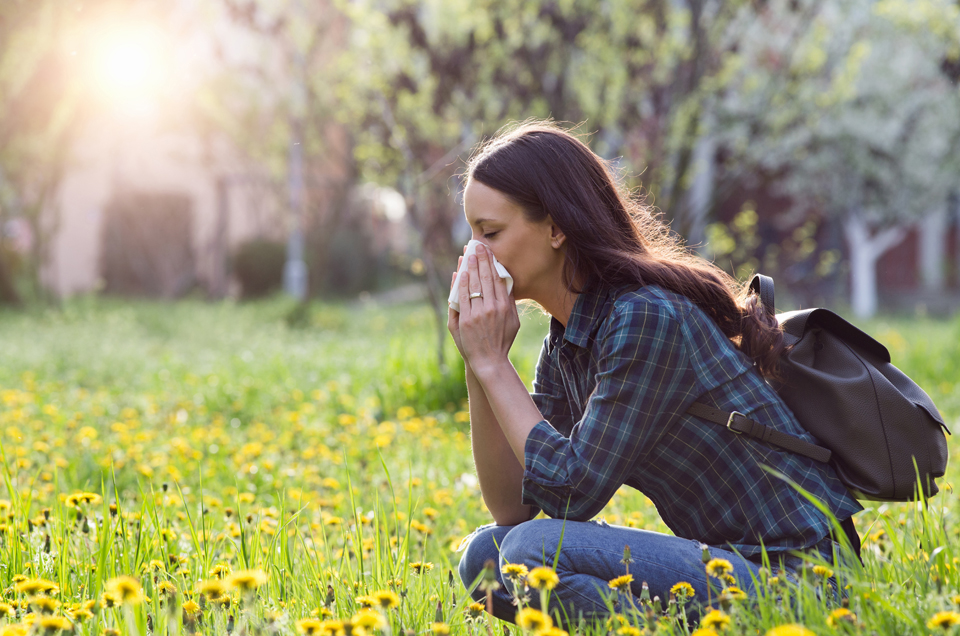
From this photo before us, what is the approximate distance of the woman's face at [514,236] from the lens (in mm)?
1977

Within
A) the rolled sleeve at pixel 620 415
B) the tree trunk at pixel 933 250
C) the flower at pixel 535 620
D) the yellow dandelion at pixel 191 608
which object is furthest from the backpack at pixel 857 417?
the tree trunk at pixel 933 250

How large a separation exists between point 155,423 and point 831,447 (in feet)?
12.8

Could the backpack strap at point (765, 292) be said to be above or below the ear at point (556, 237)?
below

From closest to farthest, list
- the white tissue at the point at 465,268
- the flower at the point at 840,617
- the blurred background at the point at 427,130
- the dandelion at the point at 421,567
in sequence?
the flower at the point at 840,617 < the dandelion at the point at 421,567 < the white tissue at the point at 465,268 < the blurred background at the point at 427,130

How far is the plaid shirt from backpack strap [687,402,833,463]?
0.02m

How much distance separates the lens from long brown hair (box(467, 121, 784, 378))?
1.92 metres

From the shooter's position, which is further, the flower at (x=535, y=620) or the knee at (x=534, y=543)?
the knee at (x=534, y=543)

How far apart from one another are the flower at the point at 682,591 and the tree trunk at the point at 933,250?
59.5 feet

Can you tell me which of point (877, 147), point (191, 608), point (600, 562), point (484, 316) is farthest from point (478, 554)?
point (877, 147)

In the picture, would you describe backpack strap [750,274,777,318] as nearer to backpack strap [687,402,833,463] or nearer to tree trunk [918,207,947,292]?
backpack strap [687,402,833,463]

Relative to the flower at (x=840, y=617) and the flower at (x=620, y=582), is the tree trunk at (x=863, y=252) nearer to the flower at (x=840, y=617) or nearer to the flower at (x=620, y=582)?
the flower at (x=620, y=582)

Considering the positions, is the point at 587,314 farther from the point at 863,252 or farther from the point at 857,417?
the point at 863,252

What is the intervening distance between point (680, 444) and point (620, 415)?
0.21 m

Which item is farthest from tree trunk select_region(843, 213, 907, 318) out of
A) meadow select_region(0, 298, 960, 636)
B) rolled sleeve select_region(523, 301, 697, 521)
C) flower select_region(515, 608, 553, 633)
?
flower select_region(515, 608, 553, 633)
